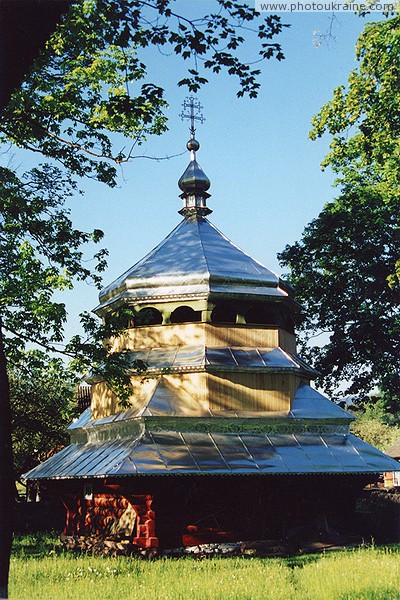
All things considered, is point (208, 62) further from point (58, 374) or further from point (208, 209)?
point (208, 209)

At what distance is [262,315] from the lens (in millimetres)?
18094

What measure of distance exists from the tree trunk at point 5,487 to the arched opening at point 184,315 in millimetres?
10520

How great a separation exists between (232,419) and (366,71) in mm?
10397

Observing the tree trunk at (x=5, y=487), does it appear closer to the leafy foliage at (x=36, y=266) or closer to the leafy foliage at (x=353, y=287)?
the leafy foliage at (x=36, y=266)

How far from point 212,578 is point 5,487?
4.98m

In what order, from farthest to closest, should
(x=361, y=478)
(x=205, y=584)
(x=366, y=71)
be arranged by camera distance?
(x=366, y=71) → (x=361, y=478) → (x=205, y=584)

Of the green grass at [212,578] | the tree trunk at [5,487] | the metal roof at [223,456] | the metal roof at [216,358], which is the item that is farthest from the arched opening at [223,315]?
the tree trunk at [5,487]

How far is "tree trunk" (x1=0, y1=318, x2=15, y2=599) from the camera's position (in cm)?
679

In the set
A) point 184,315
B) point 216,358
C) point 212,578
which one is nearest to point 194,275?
point 184,315

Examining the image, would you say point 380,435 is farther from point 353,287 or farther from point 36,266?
point 36,266

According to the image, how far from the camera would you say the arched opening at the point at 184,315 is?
A: 58.3 ft

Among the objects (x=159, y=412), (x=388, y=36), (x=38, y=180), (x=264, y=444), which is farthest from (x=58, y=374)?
(x=388, y=36)

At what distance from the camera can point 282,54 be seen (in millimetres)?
8031

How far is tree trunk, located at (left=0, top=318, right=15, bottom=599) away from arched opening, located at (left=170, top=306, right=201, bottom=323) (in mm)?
10520
